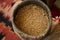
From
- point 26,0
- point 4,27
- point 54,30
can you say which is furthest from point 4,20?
point 54,30

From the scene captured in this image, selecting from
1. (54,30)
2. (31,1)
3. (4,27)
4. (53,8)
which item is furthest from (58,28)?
(4,27)

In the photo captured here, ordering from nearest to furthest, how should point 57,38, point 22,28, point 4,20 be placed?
point 22,28
point 57,38
point 4,20

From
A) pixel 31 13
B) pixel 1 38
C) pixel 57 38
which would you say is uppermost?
pixel 31 13

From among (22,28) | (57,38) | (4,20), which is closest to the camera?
(22,28)

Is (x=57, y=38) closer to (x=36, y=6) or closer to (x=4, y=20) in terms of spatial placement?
(x=36, y=6)

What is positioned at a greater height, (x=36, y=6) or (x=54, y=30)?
(x=36, y=6)

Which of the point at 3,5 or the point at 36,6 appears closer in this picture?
the point at 36,6
